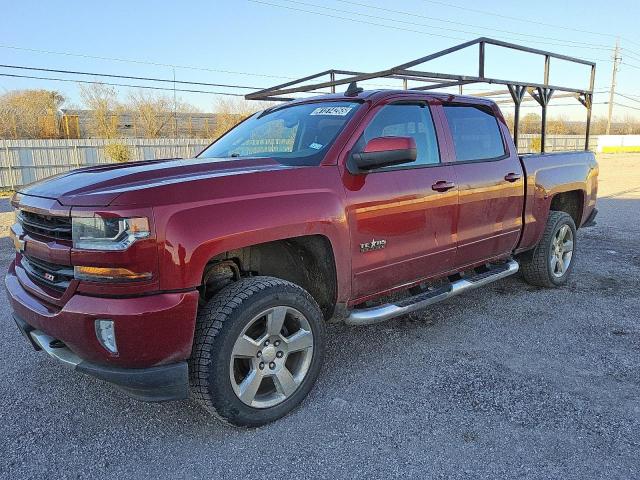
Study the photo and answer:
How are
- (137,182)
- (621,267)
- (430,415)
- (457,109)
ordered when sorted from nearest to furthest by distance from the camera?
(137,182) → (430,415) → (457,109) → (621,267)

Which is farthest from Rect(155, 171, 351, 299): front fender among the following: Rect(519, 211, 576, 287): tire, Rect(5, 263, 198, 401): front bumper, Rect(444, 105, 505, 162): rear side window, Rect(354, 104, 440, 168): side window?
Rect(519, 211, 576, 287): tire

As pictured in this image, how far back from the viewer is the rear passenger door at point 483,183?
411 centimetres

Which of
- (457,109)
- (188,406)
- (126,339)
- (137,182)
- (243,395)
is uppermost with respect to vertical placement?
(457,109)

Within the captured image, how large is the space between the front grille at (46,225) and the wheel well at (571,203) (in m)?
5.00

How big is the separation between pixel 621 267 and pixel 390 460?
5185 mm

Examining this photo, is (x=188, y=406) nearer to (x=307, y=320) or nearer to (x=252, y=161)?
(x=307, y=320)

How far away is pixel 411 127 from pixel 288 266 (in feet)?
4.85

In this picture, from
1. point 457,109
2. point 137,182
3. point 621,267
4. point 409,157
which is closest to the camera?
point 137,182

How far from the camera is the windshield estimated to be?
3.39 metres

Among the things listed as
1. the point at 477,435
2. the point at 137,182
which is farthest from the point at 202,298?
the point at 477,435

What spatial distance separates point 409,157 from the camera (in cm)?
317

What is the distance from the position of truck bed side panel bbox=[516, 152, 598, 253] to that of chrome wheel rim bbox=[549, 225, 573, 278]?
397 millimetres

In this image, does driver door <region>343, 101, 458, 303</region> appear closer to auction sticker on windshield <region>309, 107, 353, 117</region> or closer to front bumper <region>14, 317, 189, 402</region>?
auction sticker on windshield <region>309, 107, 353, 117</region>

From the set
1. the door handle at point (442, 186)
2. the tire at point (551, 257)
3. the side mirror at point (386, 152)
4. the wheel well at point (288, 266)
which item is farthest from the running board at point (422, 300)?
the side mirror at point (386, 152)
